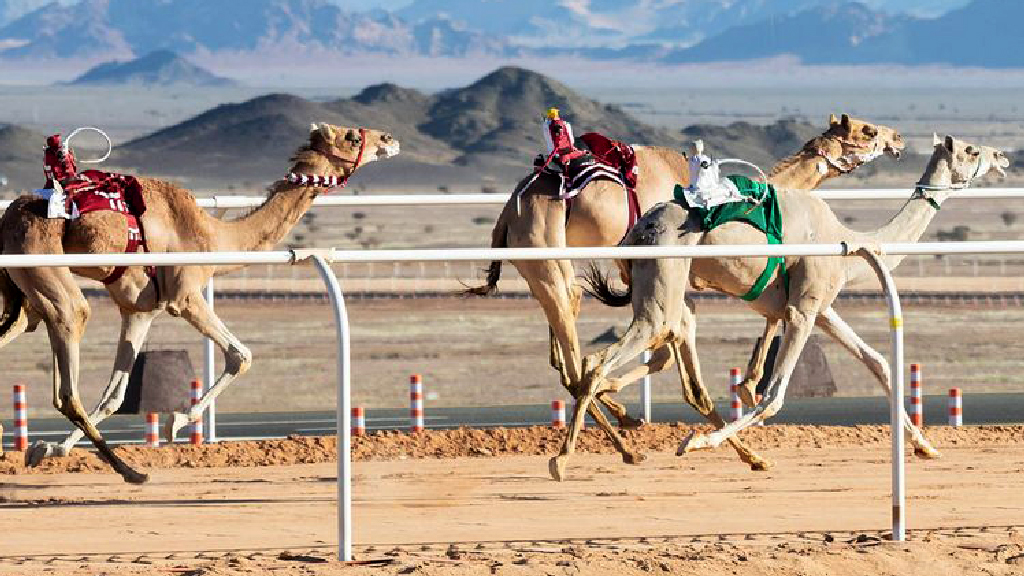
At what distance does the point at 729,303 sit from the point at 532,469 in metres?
19.5

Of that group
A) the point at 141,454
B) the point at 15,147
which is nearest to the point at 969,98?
the point at 15,147

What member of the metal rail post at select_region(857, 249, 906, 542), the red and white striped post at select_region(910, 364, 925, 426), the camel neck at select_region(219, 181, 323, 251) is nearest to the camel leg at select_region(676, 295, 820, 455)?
the metal rail post at select_region(857, 249, 906, 542)

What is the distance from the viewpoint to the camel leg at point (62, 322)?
43.4 ft

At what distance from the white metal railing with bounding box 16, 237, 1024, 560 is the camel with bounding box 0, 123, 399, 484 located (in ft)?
9.08

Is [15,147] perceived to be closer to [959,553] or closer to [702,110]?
[959,553]

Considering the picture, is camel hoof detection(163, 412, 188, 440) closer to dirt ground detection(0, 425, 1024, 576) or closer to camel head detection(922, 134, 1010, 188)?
dirt ground detection(0, 425, 1024, 576)

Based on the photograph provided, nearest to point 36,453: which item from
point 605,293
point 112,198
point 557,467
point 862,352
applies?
point 112,198

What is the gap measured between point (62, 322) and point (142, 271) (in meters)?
0.75

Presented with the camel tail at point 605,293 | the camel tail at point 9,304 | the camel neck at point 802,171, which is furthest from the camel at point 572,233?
the camel tail at point 9,304

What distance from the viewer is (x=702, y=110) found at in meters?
166

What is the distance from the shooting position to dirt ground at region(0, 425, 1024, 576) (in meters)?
10.2

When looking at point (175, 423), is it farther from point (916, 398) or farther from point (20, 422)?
point (916, 398)

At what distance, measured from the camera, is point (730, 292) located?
43.2 feet

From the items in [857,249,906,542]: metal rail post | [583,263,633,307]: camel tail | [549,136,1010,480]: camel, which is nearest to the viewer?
[857,249,906,542]: metal rail post
